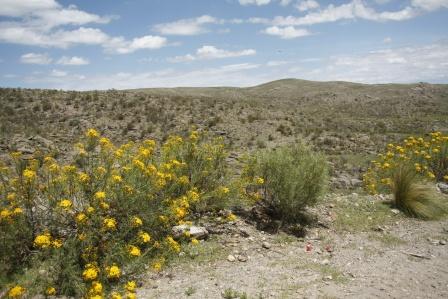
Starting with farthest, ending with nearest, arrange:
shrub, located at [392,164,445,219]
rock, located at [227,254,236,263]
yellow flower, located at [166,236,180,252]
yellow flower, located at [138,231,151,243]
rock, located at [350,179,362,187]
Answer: rock, located at [350,179,362,187]
shrub, located at [392,164,445,219]
rock, located at [227,254,236,263]
yellow flower, located at [166,236,180,252]
yellow flower, located at [138,231,151,243]

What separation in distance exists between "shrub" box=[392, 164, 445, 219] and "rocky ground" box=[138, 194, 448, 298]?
540 millimetres

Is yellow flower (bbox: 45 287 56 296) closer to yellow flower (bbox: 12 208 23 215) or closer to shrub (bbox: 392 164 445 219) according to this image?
yellow flower (bbox: 12 208 23 215)

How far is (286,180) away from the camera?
22.5ft

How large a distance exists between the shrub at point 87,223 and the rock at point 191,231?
0.56 feet

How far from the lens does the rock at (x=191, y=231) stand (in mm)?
5652

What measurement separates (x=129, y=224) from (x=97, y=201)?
0.49m

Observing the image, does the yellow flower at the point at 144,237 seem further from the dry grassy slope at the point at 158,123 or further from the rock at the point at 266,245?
the dry grassy slope at the point at 158,123

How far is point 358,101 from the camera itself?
5844 centimetres

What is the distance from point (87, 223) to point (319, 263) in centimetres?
324

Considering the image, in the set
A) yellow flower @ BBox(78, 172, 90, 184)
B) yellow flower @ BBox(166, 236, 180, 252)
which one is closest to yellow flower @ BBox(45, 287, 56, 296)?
yellow flower @ BBox(78, 172, 90, 184)

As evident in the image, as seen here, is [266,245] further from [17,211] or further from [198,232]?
[17,211]

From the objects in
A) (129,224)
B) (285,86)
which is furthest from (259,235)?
(285,86)

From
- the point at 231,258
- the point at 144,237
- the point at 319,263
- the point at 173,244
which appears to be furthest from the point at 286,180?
the point at 144,237

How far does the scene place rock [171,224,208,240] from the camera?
565cm
